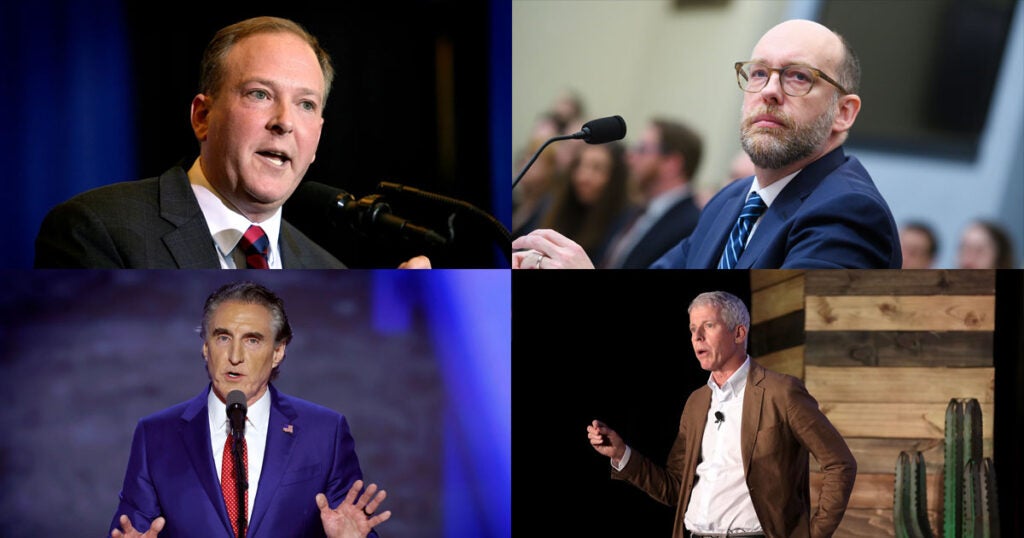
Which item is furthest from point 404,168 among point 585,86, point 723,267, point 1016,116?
point 1016,116

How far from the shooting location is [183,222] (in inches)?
200

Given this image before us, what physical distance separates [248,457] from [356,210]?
116cm

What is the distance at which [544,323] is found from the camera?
A: 5328 millimetres

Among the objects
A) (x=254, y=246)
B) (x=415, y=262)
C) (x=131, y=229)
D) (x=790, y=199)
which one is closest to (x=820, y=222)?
(x=790, y=199)

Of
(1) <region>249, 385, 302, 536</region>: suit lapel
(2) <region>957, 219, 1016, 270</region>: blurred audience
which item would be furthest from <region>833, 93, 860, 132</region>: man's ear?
(1) <region>249, 385, 302, 536</region>: suit lapel

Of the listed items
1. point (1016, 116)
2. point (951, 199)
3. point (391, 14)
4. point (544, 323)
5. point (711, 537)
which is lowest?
point (711, 537)

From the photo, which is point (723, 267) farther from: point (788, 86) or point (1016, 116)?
point (1016, 116)

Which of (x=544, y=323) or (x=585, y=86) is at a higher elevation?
(x=585, y=86)

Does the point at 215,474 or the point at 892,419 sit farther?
the point at 892,419

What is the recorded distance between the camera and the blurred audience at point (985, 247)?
5.21 m

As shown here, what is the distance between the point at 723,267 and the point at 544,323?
82 cm

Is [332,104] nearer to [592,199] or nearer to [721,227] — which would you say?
[592,199]

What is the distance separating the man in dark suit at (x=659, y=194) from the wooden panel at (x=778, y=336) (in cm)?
55

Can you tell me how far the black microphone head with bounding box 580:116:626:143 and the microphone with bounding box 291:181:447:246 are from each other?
0.80m
